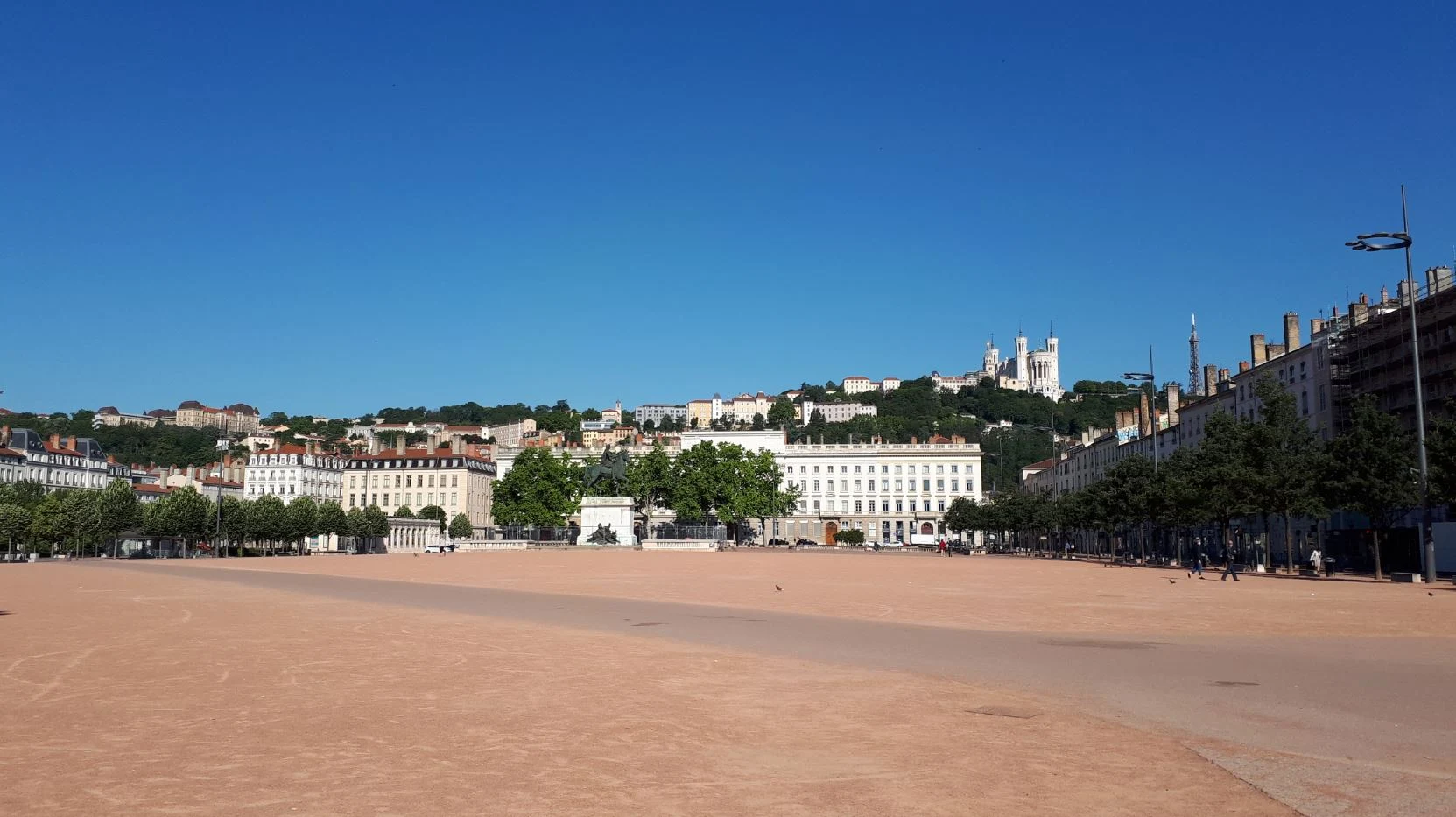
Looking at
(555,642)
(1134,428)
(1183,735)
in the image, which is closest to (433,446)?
(1134,428)

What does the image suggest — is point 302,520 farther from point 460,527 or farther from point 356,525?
point 460,527

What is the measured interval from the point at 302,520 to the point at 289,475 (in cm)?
5900

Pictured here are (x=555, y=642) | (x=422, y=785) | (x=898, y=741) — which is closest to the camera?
(x=422, y=785)

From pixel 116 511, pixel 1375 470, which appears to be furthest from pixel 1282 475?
pixel 116 511

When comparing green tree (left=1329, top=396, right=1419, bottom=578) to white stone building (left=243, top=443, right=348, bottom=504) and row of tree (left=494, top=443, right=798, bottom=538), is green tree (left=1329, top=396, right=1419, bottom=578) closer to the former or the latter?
row of tree (left=494, top=443, right=798, bottom=538)

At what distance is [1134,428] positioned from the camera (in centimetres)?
13288

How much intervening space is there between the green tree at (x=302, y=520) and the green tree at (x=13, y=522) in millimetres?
22493

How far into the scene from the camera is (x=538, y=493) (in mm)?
132500

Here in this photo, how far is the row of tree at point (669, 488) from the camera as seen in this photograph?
129375 mm

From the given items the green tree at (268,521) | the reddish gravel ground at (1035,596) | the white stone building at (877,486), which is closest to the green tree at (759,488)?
the white stone building at (877,486)

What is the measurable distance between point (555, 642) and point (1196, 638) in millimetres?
11804

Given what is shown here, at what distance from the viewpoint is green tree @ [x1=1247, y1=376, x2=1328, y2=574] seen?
54.1 meters

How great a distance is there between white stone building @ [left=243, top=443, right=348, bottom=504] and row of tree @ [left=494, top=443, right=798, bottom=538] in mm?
44528

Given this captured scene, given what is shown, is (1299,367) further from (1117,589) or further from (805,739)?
(805,739)
